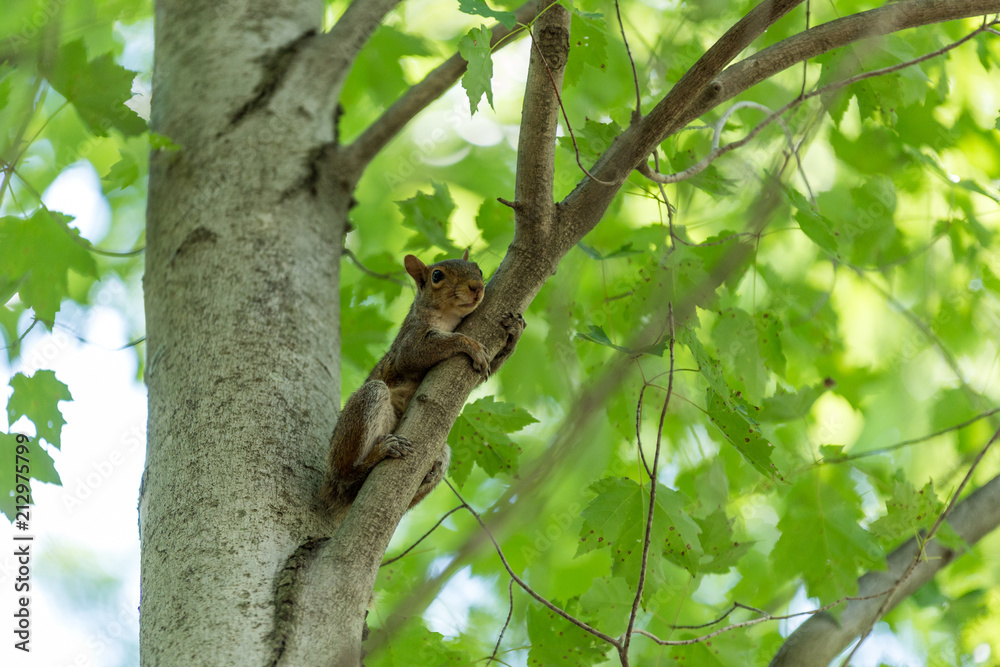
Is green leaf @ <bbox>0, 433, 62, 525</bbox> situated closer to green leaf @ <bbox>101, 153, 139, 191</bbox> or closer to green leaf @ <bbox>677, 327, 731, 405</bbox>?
green leaf @ <bbox>101, 153, 139, 191</bbox>

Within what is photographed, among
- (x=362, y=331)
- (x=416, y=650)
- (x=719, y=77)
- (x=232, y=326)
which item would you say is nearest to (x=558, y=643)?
(x=416, y=650)

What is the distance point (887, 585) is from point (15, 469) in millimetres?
2773

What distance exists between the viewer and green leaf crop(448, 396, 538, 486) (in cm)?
246

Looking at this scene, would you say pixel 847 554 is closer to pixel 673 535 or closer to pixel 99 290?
pixel 673 535

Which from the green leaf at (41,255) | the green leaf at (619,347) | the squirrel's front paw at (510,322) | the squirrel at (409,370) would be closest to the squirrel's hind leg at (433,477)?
the squirrel at (409,370)

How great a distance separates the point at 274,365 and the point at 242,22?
1499 mm

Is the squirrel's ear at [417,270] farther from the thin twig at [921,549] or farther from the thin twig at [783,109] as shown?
the thin twig at [921,549]

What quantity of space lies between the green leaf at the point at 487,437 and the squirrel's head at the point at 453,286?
78 cm

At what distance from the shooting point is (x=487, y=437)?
248cm

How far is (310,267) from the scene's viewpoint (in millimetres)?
2455

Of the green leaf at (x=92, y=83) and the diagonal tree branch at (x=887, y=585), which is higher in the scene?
the green leaf at (x=92, y=83)

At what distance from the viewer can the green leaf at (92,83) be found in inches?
94.7

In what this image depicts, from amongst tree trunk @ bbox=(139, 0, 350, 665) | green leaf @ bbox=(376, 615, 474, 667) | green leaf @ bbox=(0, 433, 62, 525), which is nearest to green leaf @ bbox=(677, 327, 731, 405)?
tree trunk @ bbox=(139, 0, 350, 665)

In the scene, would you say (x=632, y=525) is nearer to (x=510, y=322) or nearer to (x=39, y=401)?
(x=510, y=322)
